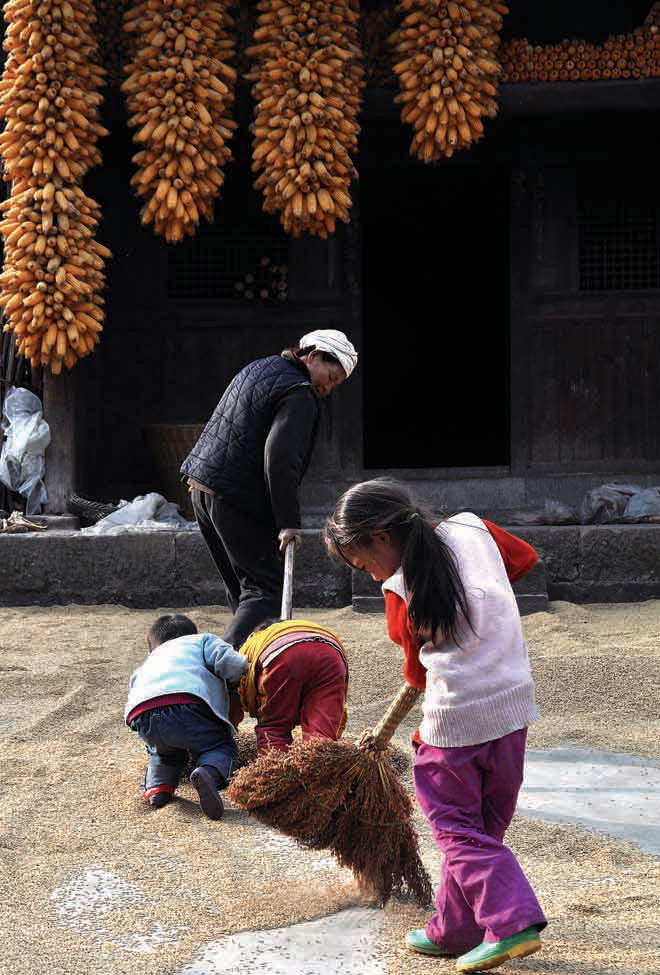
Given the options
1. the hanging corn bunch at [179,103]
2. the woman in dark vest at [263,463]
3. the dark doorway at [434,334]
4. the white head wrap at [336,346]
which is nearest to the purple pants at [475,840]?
the woman in dark vest at [263,463]

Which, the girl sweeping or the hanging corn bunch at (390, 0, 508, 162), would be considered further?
the hanging corn bunch at (390, 0, 508, 162)

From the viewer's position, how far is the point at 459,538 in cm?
263

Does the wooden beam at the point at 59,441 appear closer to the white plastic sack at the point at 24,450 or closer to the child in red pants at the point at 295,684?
the white plastic sack at the point at 24,450

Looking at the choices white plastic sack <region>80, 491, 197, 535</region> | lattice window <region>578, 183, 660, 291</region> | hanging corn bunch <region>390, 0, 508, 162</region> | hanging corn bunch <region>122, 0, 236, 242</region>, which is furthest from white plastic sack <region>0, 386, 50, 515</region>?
lattice window <region>578, 183, 660, 291</region>

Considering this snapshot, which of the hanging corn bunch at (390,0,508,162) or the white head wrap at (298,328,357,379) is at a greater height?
the hanging corn bunch at (390,0,508,162)

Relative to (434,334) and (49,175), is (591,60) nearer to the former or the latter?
(49,175)

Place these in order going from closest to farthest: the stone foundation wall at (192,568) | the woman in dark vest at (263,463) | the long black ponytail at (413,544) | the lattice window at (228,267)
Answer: the long black ponytail at (413,544), the woman in dark vest at (263,463), the stone foundation wall at (192,568), the lattice window at (228,267)

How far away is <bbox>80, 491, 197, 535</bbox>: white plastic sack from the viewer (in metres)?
7.16

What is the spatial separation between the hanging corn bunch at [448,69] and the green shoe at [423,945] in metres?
5.32

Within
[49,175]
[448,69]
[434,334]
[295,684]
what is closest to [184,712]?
[295,684]

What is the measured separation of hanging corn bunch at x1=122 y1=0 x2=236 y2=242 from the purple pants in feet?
16.3

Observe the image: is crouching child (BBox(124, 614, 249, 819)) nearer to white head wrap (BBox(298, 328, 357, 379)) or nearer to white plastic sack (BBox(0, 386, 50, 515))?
white head wrap (BBox(298, 328, 357, 379))

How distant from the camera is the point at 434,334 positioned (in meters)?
14.1

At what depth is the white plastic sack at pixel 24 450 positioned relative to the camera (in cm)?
742
